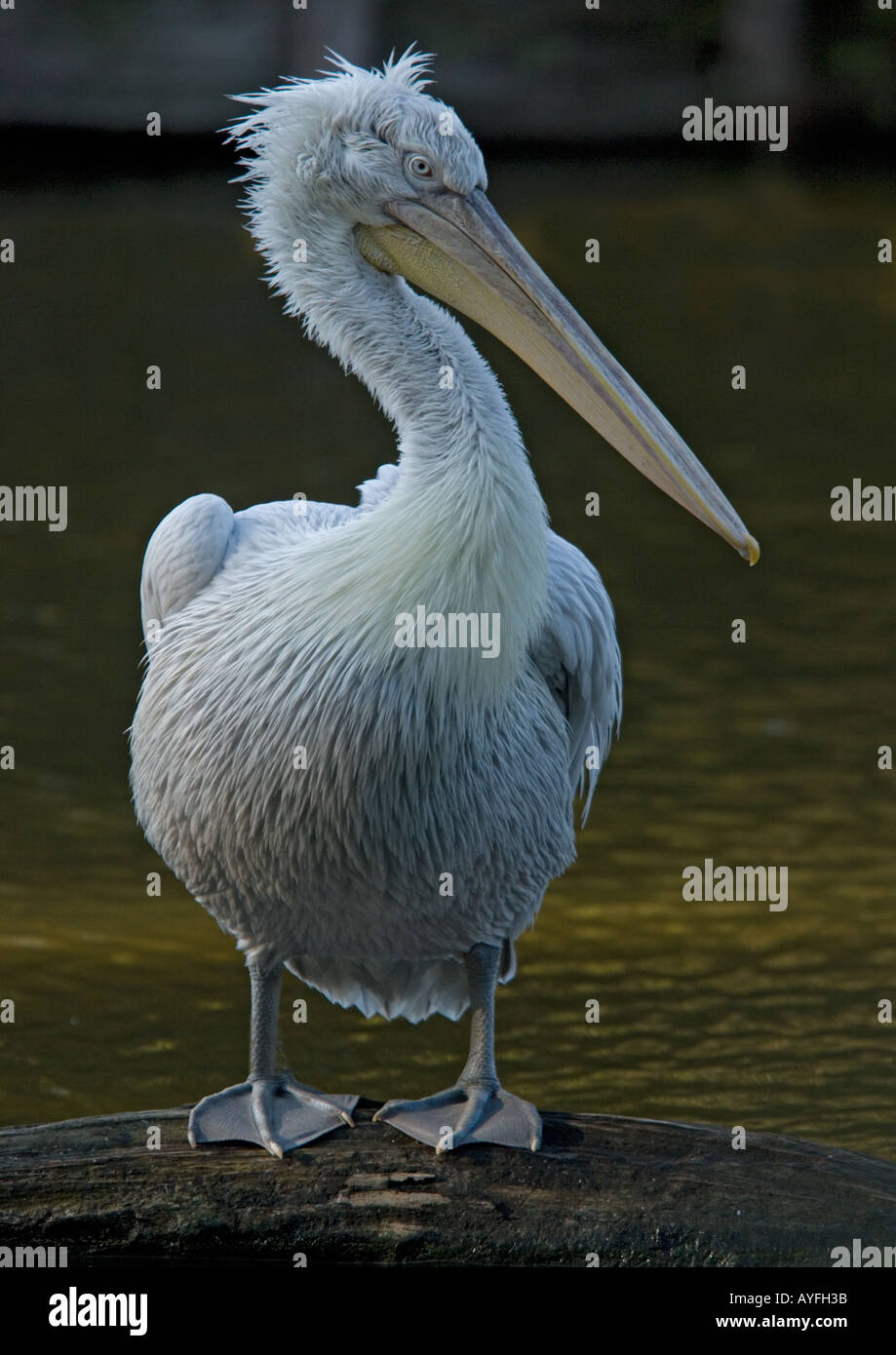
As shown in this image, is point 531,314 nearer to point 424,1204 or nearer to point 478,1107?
point 478,1107

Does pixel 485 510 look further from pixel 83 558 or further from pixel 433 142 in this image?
pixel 83 558

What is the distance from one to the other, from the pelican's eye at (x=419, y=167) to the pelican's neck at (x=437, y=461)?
189 millimetres

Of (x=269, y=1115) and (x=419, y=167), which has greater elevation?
(x=419, y=167)

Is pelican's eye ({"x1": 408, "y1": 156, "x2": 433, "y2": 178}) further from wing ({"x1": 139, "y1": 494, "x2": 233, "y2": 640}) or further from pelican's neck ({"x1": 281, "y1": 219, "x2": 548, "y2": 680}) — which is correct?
wing ({"x1": 139, "y1": 494, "x2": 233, "y2": 640})

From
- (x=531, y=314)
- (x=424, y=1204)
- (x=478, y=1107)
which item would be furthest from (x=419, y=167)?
(x=424, y=1204)

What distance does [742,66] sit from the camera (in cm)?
2123

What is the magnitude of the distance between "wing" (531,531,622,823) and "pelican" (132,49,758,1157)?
0.15 metres

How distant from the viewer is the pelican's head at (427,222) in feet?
12.9

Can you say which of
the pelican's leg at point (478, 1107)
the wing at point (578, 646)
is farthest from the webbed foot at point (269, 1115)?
the wing at point (578, 646)

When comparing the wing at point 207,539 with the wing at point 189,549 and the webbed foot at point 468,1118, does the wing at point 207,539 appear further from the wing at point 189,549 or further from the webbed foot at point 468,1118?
the webbed foot at point 468,1118

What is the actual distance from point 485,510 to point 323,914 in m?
0.95

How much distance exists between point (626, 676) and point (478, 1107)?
500 centimetres

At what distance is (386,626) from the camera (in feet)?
12.9

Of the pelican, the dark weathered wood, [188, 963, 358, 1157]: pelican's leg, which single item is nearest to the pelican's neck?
the pelican
